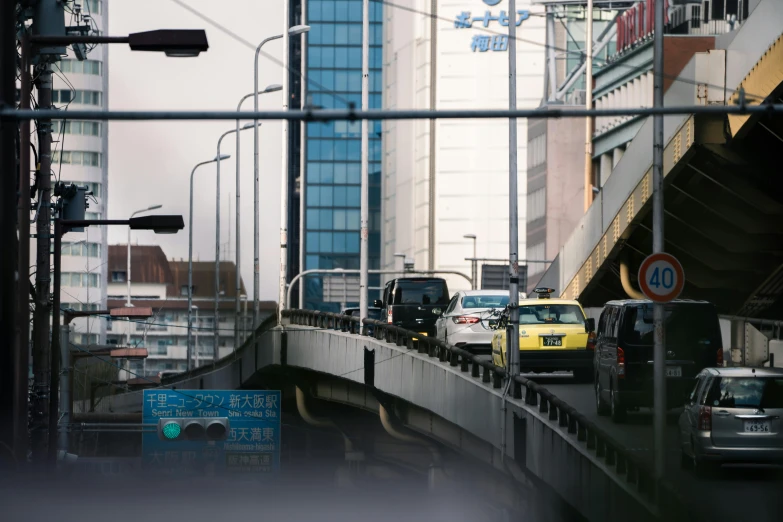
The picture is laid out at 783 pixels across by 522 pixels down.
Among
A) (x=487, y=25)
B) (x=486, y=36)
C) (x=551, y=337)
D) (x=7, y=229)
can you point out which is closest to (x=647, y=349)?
(x=551, y=337)

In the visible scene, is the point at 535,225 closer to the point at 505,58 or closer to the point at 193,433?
the point at 505,58

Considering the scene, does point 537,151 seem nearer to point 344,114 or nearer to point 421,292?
point 421,292

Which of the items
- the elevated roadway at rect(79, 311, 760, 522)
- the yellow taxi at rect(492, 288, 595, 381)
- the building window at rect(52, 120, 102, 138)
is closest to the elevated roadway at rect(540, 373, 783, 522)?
the elevated roadway at rect(79, 311, 760, 522)

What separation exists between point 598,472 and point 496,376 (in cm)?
960

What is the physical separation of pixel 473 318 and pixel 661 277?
1718 cm

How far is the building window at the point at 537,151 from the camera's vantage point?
99.4 meters

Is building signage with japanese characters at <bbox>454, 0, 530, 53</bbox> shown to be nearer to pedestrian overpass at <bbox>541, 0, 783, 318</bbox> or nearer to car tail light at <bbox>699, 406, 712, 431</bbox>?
pedestrian overpass at <bbox>541, 0, 783, 318</bbox>

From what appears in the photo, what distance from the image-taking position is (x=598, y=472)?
20.0 metres

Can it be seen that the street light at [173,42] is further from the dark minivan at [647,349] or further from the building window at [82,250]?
the building window at [82,250]

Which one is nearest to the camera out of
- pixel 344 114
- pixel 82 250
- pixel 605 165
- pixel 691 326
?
pixel 344 114

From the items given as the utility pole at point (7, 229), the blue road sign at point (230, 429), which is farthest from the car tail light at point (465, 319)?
the utility pole at point (7, 229)

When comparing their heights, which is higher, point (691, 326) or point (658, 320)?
point (658, 320)

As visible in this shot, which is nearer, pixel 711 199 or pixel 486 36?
pixel 711 199

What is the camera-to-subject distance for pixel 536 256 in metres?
103
